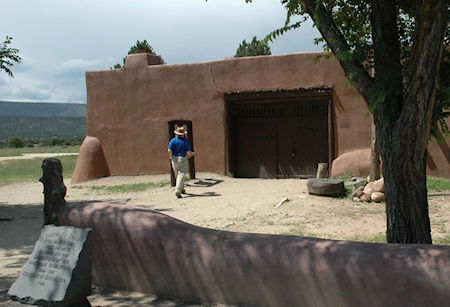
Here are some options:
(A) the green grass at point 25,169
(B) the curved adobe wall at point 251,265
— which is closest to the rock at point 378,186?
(B) the curved adobe wall at point 251,265

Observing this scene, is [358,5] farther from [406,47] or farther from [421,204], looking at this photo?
[421,204]

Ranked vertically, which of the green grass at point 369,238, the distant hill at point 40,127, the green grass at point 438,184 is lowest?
the green grass at point 369,238

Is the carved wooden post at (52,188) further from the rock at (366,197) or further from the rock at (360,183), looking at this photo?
the rock at (360,183)

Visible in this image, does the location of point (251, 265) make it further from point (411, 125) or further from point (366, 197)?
point (366, 197)

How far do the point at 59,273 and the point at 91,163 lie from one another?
1193 cm

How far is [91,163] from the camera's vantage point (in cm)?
1554

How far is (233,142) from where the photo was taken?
47.5ft

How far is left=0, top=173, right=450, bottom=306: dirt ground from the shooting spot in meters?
6.42

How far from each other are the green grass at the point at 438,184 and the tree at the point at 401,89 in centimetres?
603

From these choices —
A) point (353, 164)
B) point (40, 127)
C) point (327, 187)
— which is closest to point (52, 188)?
point (327, 187)

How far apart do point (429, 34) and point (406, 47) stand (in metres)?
1.15

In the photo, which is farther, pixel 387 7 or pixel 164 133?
pixel 164 133

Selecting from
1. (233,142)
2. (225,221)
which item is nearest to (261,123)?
(233,142)

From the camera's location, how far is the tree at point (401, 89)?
4.27 metres
